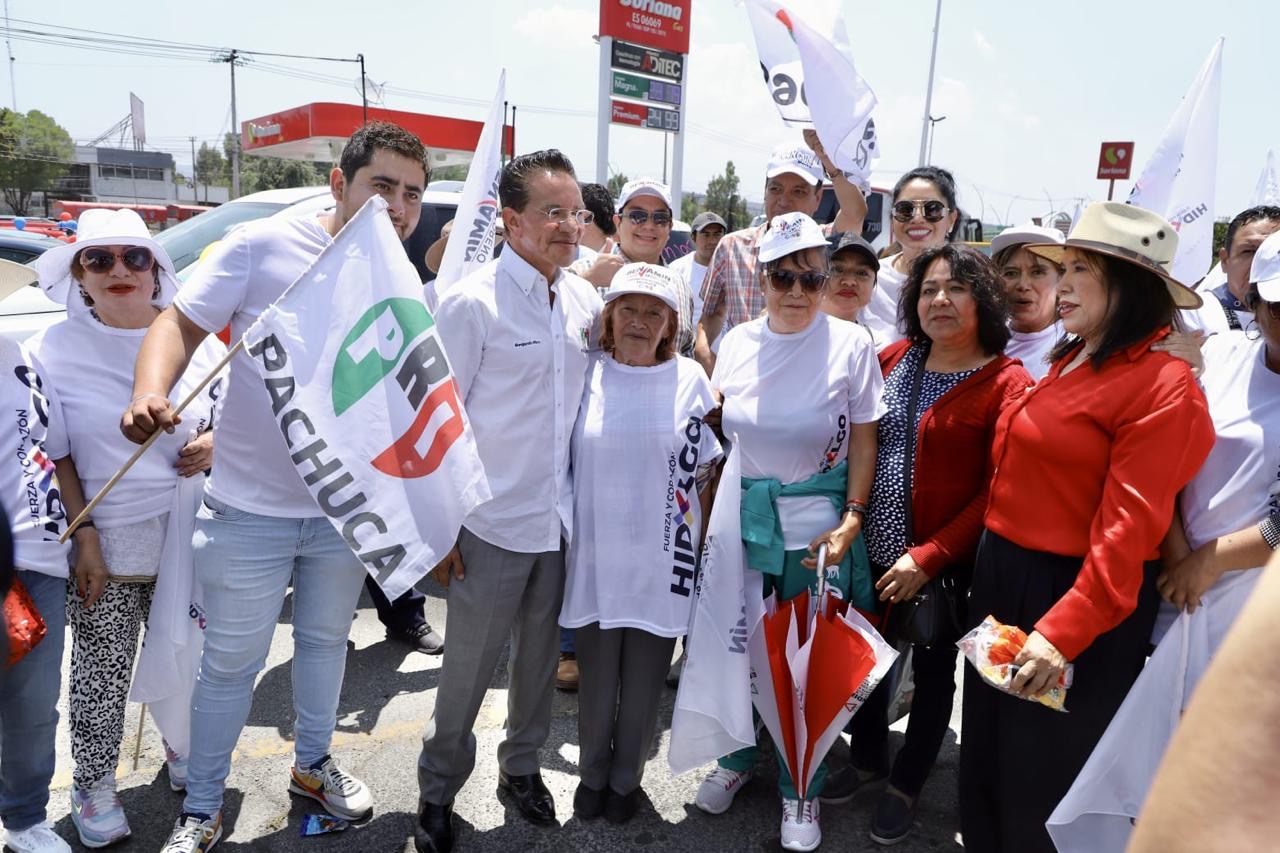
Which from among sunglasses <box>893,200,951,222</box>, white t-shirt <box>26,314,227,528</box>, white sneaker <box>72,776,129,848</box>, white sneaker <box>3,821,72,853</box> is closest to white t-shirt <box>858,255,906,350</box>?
sunglasses <box>893,200,951,222</box>

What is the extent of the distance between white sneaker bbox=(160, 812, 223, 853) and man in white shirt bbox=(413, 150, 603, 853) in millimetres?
620

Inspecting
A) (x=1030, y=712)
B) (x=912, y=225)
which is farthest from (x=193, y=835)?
(x=912, y=225)

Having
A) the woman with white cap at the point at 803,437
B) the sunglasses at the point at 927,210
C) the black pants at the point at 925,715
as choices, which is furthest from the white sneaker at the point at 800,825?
the sunglasses at the point at 927,210

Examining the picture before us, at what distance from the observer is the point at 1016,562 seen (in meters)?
2.30

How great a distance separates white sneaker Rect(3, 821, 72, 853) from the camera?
240 centimetres

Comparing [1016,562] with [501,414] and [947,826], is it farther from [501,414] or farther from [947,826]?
[501,414]

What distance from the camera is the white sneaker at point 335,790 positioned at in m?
2.74

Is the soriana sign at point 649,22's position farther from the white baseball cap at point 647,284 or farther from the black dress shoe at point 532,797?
the black dress shoe at point 532,797

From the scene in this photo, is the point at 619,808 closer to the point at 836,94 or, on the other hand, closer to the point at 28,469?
the point at 28,469

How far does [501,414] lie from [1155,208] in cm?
298

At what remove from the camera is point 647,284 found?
2.63 m

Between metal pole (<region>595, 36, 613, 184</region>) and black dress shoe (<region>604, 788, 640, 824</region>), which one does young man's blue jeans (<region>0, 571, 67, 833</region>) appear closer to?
black dress shoe (<region>604, 788, 640, 824</region>)

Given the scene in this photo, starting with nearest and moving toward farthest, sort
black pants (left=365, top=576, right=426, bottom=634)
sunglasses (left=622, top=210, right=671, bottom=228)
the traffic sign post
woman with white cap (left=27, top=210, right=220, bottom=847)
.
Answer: woman with white cap (left=27, top=210, right=220, bottom=847)
black pants (left=365, top=576, right=426, bottom=634)
sunglasses (left=622, top=210, right=671, bottom=228)
the traffic sign post

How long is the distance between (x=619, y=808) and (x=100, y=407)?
83.0 inches
